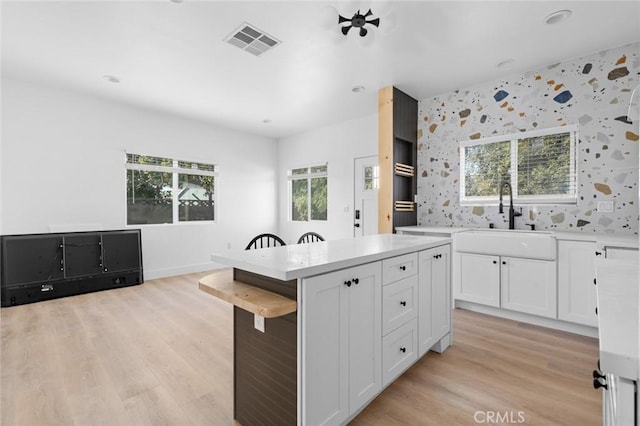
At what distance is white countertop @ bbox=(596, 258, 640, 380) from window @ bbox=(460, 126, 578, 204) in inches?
105

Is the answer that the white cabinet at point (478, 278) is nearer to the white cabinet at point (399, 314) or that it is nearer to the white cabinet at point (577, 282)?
the white cabinet at point (577, 282)

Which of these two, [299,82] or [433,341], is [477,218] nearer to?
[433,341]

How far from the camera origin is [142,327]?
3.01 meters

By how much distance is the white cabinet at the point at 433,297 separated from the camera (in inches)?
84.7

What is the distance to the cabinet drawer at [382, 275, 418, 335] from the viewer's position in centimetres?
178

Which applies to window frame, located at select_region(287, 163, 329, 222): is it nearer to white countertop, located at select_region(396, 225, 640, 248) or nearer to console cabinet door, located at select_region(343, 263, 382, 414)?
white countertop, located at select_region(396, 225, 640, 248)

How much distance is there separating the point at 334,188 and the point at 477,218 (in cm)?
271

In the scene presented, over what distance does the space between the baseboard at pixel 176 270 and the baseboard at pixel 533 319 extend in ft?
14.4

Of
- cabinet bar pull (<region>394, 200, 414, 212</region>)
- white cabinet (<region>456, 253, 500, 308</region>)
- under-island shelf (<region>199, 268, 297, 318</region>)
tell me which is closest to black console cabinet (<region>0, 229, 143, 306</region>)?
under-island shelf (<region>199, 268, 297, 318</region>)

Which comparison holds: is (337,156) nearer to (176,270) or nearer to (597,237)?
(176,270)

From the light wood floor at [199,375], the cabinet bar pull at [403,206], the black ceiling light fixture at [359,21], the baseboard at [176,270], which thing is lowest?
the light wood floor at [199,375]

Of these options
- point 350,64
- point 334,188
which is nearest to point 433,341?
point 350,64

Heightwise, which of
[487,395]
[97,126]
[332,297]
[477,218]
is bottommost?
[487,395]

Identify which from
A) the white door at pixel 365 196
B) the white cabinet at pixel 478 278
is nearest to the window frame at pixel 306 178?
the white door at pixel 365 196
